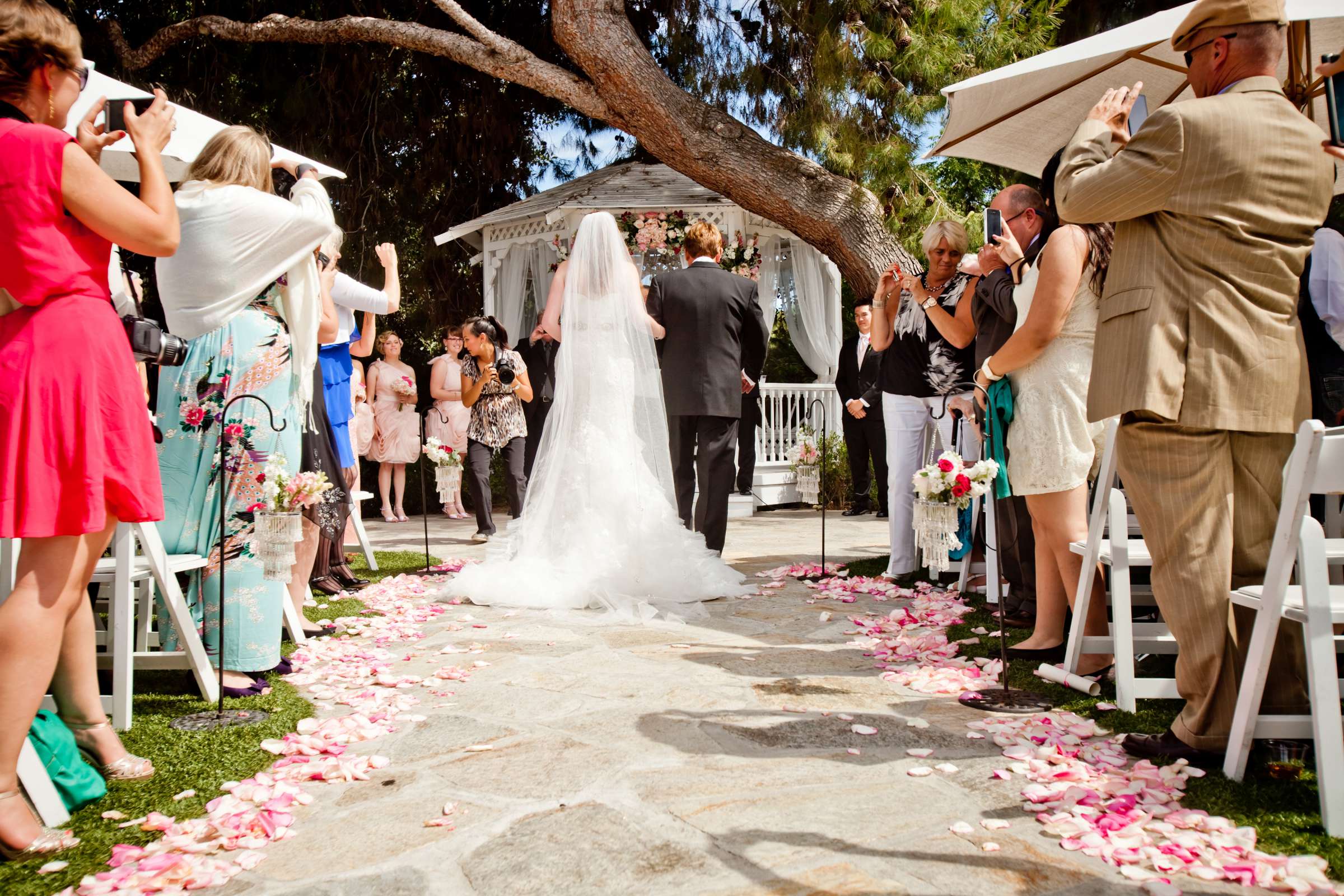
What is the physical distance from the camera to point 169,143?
459 cm

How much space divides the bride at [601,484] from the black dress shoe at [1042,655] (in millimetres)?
2089

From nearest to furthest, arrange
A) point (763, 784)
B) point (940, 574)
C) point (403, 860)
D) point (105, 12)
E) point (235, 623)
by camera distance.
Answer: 1. point (403, 860)
2. point (763, 784)
3. point (235, 623)
4. point (940, 574)
5. point (105, 12)

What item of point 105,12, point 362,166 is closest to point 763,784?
point 362,166

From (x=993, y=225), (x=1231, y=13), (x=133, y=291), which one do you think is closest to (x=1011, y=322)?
(x=993, y=225)

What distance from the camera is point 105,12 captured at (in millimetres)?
13039

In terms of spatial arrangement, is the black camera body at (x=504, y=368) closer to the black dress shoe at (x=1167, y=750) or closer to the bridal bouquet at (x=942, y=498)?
the bridal bouquet at (x=942, y=498)

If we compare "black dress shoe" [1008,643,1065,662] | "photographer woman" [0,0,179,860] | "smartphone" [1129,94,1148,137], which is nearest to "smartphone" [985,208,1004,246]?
"smartphone" [1129,94,1148,137]

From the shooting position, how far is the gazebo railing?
1322 centimetres

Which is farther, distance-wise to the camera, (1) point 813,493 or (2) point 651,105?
(1) point 813,493

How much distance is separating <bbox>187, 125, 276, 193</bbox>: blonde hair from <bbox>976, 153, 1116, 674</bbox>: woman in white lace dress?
9.85ft

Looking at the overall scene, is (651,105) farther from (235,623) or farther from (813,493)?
(235,623)

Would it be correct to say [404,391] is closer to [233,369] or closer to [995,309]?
[233,369]

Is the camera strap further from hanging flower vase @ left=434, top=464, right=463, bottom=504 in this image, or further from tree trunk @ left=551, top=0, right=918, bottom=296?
tree trunk @ left=551, top=0, right=918, bottom=296

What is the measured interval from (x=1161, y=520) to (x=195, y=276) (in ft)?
10.8
